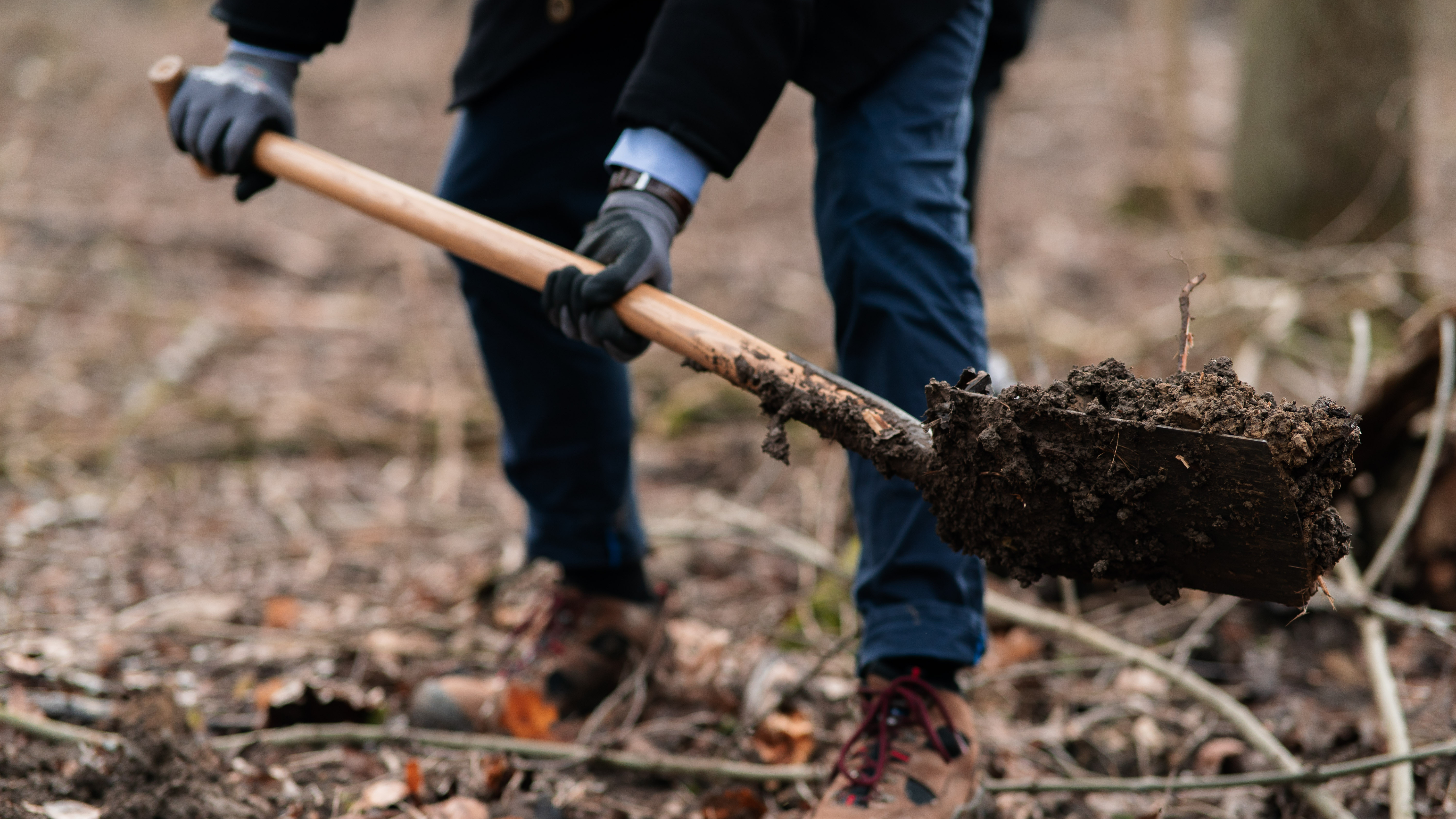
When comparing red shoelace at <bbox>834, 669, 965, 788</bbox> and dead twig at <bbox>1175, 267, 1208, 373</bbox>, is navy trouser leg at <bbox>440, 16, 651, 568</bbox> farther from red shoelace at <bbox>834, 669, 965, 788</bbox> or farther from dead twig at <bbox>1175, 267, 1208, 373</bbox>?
dead twig at <bbox>1175, 267, 1208, 373</bbox>

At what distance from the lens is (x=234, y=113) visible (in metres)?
2.03

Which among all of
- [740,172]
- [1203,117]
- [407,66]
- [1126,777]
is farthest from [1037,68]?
[1126,777]

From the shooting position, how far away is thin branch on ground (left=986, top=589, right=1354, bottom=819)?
165 cm

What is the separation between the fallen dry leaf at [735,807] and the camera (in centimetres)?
172

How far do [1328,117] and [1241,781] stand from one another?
3.37 meters

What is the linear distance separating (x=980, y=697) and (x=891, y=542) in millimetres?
804

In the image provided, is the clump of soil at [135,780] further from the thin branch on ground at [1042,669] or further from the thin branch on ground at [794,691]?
A: the thin branch on ground at [1042,669]

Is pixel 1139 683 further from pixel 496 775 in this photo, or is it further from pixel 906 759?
pixel 496 775

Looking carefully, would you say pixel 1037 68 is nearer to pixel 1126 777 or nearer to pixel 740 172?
pixel 740 172

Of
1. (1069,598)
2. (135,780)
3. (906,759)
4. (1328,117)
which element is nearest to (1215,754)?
(1069,598)

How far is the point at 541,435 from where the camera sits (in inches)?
85.4

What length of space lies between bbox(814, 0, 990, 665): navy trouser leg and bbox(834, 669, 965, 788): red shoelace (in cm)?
6

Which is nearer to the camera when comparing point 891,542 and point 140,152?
point 891,542

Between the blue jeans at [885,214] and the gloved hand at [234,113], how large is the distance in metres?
0.45
